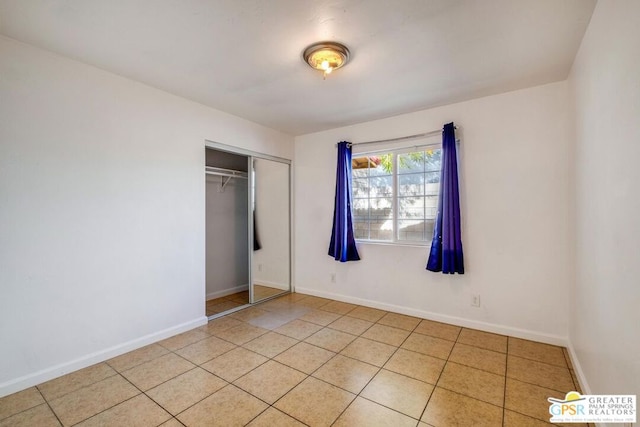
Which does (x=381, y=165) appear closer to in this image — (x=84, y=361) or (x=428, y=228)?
(x=428, y=228)

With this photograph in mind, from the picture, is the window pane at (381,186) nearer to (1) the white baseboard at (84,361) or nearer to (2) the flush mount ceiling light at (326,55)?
(2) the flush mount ceiling light at (326,55)

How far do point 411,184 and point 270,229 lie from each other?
6.68ft

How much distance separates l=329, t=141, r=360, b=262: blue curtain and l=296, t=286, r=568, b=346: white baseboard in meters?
0.62

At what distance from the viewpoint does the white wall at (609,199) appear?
1173 mm

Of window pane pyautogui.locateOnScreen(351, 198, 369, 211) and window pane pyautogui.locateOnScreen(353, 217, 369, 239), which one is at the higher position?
window pane pyautogui.locateOnScreen(351, 198, 369, 211)

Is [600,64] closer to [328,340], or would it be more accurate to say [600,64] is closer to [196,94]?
[328,340]

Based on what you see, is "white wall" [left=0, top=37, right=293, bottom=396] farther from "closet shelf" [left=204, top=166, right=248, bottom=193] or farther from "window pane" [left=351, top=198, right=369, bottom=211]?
"window pane" [left=351, top=198, right=369, bottom=211]

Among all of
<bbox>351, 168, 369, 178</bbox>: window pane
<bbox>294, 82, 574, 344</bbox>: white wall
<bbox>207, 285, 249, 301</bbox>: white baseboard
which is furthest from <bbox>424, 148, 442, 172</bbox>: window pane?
<bbox>207, 285, 249, 301</bbox>: white baseboard

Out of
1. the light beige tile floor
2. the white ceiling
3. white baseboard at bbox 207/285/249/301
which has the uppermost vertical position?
the white ceiling

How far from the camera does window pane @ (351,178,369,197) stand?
3812 millimetres

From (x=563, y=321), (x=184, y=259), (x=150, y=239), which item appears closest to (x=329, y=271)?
(x=184, y=259)
